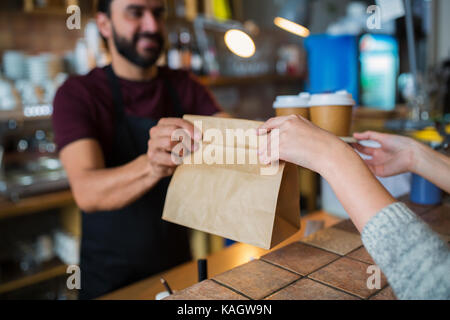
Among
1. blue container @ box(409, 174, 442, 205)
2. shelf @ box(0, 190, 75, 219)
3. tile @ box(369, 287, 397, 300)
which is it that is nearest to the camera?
tile @ box(369, 287, 397, 300)

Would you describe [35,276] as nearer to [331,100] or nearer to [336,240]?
[336,240]

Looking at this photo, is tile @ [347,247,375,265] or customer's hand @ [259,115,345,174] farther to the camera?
tile @ [347,247,375,265]

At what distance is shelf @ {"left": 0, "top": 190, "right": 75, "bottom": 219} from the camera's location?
1.99 meters

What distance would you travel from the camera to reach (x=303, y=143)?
25.2 inches

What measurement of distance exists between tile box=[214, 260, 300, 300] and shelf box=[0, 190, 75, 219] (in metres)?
1.71

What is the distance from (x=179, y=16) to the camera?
2.83 m

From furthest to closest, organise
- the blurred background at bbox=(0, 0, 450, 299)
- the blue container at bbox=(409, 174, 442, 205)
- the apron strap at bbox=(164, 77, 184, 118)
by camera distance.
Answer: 1. the blurred background at bbox=(0, 0, 450, 299)
2. the apron strap at bbox=(164, 77, 184, 118)
3. the blue container at bbox=(409, 174, 442, 205)

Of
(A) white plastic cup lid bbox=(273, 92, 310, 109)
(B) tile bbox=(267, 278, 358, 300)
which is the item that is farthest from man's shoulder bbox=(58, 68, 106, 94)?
(B) tile bbox=(267, 278, 358, 300)

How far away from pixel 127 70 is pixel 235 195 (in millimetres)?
1041

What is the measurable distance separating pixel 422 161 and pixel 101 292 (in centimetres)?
123

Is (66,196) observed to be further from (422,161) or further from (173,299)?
(422,161)

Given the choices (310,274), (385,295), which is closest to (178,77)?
(310,274)

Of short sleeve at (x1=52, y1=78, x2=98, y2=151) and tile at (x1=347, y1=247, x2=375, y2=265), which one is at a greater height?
short sleeve at (x1=52, y1=78, x2=98, y2=151)

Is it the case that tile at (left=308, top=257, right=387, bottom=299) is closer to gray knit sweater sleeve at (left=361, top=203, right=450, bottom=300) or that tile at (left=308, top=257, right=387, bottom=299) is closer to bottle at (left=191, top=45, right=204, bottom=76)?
gray knit sweater sleeve at (left=361, top=203, right=450, bottom=300)
